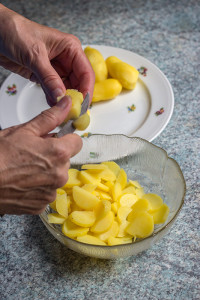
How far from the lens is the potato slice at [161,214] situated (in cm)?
69

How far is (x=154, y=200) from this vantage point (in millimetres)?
729

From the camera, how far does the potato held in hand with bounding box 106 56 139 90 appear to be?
3.48ft

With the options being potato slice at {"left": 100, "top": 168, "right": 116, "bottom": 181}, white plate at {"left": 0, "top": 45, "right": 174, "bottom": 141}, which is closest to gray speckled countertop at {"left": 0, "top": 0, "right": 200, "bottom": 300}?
white plate at {"left": 0, "top": 45, "right": 174, "bottom": 141}

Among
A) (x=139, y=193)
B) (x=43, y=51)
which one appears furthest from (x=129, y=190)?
(x=43, y=51)

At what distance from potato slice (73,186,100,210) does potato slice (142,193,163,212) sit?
0.33 feet

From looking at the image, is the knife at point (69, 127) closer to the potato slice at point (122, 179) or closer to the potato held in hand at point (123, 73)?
the potato slice at point (122, 179)

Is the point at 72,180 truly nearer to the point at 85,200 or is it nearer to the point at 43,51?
the point at 85,200

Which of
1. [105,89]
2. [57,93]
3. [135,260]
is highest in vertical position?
[57,93]

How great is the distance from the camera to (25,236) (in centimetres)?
77

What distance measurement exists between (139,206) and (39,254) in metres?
0.21

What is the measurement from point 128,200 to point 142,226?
0.08m

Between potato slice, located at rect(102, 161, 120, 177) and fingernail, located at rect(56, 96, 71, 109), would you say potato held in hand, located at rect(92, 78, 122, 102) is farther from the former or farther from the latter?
fingernail, located at rect(56, 96, 71, 109)

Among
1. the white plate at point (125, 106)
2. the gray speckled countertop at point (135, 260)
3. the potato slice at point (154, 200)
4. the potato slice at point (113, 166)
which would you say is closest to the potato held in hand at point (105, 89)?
the white plate at point (125, 106)

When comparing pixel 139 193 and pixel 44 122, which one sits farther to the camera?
pixel 139 193
